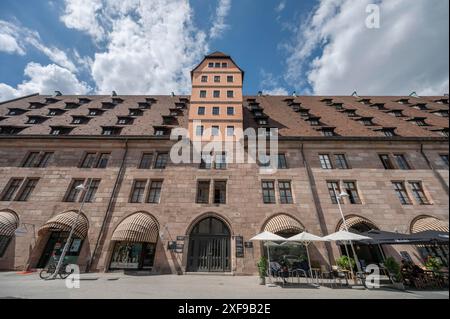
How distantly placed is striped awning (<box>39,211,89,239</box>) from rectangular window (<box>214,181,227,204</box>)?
33.0 ft

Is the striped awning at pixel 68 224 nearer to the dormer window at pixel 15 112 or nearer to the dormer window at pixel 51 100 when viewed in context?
the dormer window at pixel 15 112

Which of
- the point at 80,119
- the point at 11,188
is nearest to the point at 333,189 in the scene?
the point at 80,119

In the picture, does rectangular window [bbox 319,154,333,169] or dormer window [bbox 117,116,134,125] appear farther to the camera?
dormer window [bbox 117,116,134,125]

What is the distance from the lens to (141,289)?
930cm

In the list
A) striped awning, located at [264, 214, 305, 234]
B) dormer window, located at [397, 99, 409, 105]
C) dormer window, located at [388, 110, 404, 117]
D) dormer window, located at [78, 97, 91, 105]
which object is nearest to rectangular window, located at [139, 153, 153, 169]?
striped awning, located at [264, 214, 305, 234]

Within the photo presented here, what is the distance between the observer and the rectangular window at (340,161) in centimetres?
1773

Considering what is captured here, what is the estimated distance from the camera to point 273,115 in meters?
23.0

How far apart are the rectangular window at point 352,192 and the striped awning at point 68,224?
68.5ft

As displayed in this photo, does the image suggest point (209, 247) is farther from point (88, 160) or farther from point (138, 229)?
point (88, 160)

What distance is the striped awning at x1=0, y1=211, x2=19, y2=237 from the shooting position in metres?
14.2

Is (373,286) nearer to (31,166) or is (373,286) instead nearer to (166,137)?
(166,137)

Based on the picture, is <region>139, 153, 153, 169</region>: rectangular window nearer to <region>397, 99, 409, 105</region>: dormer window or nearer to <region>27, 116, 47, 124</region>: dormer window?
<region>27, 116, 47, 124</region>: dormer window

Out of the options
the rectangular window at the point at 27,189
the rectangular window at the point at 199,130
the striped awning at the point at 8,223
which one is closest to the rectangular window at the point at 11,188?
the rectangular window at the point at 27,189
